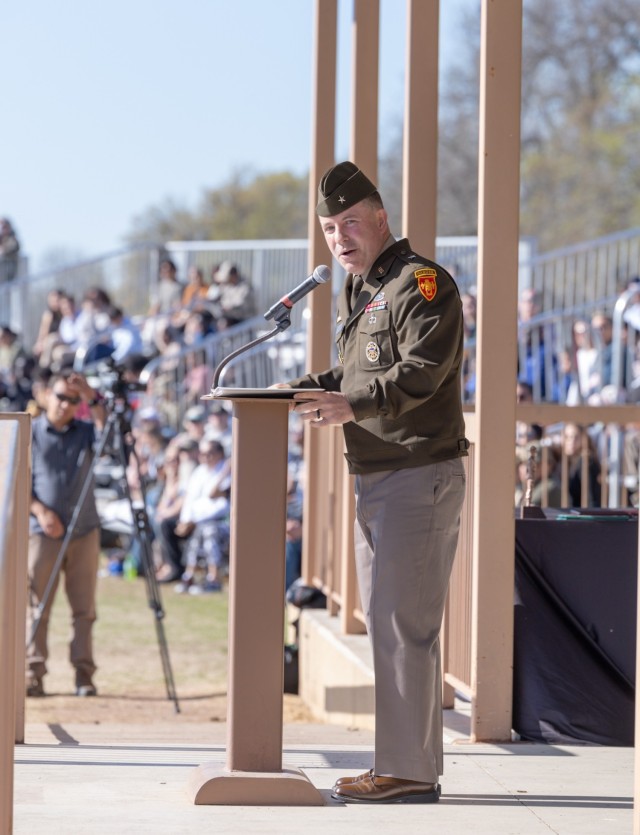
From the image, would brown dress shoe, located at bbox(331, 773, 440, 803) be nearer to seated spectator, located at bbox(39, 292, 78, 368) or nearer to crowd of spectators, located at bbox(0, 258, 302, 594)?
crowd of spectators, located at bbox(0, 258, 302, 594)

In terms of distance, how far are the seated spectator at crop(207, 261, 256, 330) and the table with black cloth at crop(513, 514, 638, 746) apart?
1214cm

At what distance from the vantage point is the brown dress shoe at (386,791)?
4.27 meters

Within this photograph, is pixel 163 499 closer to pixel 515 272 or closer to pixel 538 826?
pixel 515 272

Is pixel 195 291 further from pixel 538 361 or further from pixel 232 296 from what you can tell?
pixel 538 361

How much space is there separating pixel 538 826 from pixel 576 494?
18.1 ft

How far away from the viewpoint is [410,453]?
4.22 meters

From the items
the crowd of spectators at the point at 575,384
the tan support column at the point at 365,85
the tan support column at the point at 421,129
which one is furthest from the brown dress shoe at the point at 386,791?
the crowd of spectators at the point at 575,384

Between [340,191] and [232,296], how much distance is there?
46.6 ft

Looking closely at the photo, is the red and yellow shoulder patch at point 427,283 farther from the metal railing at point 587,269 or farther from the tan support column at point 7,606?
the metal railing at point 587,269

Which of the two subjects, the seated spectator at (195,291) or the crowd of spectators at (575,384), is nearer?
the crowd of spectators at (575,384)

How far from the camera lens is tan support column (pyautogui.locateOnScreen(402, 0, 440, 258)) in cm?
615

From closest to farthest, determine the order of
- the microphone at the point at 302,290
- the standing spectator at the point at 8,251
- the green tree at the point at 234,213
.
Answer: the microphone at the point at 302,290
the standing spectator at the point at 8,251
the green tree at the point at 234,213

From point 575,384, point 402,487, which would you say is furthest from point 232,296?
point 402,487

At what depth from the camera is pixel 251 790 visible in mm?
4184
